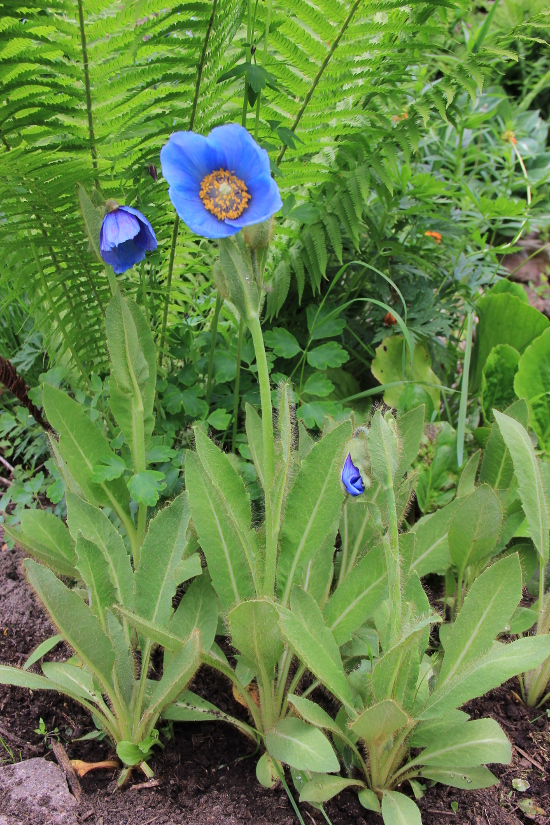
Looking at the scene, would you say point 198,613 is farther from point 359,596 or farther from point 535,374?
point 535,374

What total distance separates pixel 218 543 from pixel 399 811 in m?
0.54

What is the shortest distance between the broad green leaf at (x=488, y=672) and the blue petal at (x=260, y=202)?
32.1 inches

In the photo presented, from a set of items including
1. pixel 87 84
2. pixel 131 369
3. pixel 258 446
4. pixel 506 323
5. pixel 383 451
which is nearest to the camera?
pixel 383 451

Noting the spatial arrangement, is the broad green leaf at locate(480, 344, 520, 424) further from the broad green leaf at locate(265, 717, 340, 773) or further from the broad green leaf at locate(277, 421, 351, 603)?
the broad green leaf at locate(265, 717, 340, 773)

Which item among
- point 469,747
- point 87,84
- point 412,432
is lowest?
point 469,747

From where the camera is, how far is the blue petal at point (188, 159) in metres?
0.89

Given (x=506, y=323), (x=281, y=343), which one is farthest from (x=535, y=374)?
(x=281, y=343)

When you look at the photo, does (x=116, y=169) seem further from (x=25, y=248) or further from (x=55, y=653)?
(x=55, y=653)

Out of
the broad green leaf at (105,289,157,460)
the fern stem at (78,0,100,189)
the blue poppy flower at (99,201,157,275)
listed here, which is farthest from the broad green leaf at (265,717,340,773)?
the fern stem at (78,0,100,189)

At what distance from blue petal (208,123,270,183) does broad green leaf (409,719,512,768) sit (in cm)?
96

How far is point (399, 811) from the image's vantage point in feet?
3.44

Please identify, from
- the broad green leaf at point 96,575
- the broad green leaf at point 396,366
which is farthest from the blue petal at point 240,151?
the broad green leaf at point 396,366

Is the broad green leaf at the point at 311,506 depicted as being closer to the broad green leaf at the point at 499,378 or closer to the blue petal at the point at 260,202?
the blue petal at the point at 260,202

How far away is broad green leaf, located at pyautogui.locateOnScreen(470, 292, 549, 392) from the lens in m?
1.94
